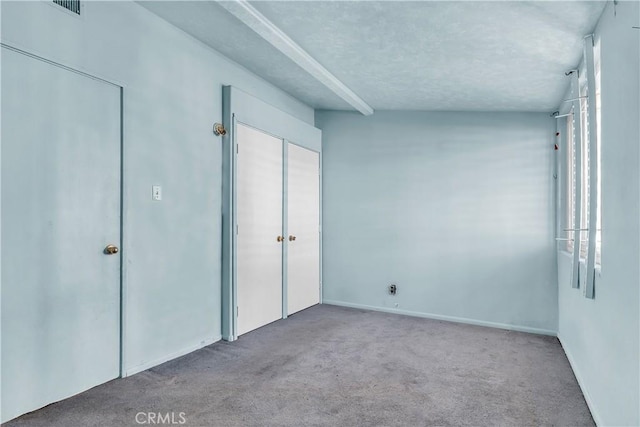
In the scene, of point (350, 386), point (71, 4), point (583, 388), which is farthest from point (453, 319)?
point (71, 4)

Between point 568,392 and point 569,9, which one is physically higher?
point 569,9

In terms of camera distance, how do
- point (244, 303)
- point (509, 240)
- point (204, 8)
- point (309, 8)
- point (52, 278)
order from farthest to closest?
point (509, 240) < point (244, 303) < point (204, 8) < point (309, 8) < point (52, 278)

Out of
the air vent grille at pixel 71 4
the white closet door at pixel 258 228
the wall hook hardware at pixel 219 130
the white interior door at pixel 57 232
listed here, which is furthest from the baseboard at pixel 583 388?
the air vent grille at pixel 71 4

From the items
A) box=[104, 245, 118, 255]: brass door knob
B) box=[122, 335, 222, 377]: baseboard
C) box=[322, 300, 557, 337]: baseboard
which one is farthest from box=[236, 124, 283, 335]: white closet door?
box=[104, 245, 118, 255]: brass door knob

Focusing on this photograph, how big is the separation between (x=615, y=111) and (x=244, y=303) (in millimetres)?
3089

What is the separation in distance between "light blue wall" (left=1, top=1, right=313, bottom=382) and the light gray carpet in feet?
1.08

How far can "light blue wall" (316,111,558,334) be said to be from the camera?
13.8ft

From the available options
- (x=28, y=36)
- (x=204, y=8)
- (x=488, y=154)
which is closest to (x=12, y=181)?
(x=28, y=36)

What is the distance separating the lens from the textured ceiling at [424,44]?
2.42 metres

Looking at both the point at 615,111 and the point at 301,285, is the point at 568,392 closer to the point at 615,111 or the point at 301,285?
Answer: the point at 615,111

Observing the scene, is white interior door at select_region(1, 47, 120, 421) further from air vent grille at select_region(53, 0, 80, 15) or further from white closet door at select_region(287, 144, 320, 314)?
white closet door at select_region(287, 144, 320, 314)

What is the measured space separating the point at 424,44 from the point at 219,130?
1.80 meters

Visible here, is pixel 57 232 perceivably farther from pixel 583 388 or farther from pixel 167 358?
pixel 583 388

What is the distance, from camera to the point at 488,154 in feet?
14.5
